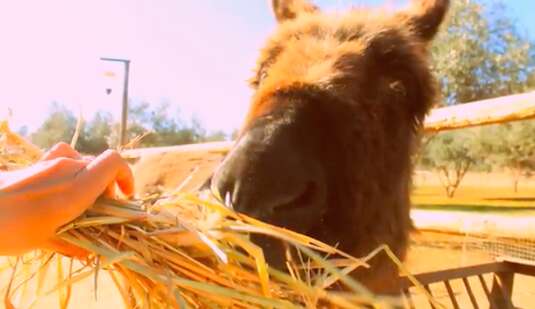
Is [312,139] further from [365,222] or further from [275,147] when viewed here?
[365,222]

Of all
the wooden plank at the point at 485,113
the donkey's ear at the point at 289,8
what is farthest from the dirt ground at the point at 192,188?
the donkey's ear at the point at 289,8

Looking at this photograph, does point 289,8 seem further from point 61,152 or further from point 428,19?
point 61,152

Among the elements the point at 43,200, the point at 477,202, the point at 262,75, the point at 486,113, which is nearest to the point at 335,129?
the point at 262,75

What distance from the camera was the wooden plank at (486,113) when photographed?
3244 mm

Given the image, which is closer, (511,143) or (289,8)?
(289,8)

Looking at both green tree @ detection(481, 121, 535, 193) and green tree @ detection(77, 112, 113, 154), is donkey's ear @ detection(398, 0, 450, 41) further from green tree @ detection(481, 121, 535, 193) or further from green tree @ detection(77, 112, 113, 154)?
green tree @ detection(481, 121, 535, 193)

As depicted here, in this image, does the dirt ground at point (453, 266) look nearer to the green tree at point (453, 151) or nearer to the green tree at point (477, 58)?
the green tree at point (477, 58)

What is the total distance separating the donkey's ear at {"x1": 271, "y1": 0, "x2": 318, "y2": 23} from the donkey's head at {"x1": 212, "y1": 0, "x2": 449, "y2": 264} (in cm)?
48

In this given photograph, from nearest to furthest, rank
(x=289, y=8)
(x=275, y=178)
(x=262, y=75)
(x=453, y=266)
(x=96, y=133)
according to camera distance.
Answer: (x=275, y=178)
(x=262, y=75)
(x=289, y=8)
(x=453, y=266)
(x=96, y=133)

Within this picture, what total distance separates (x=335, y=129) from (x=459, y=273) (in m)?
1.98

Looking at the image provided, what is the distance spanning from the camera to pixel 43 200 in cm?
84

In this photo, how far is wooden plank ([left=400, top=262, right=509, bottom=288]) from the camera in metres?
3.21

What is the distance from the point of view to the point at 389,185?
220cm

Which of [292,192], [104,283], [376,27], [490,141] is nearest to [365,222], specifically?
[292,192]
